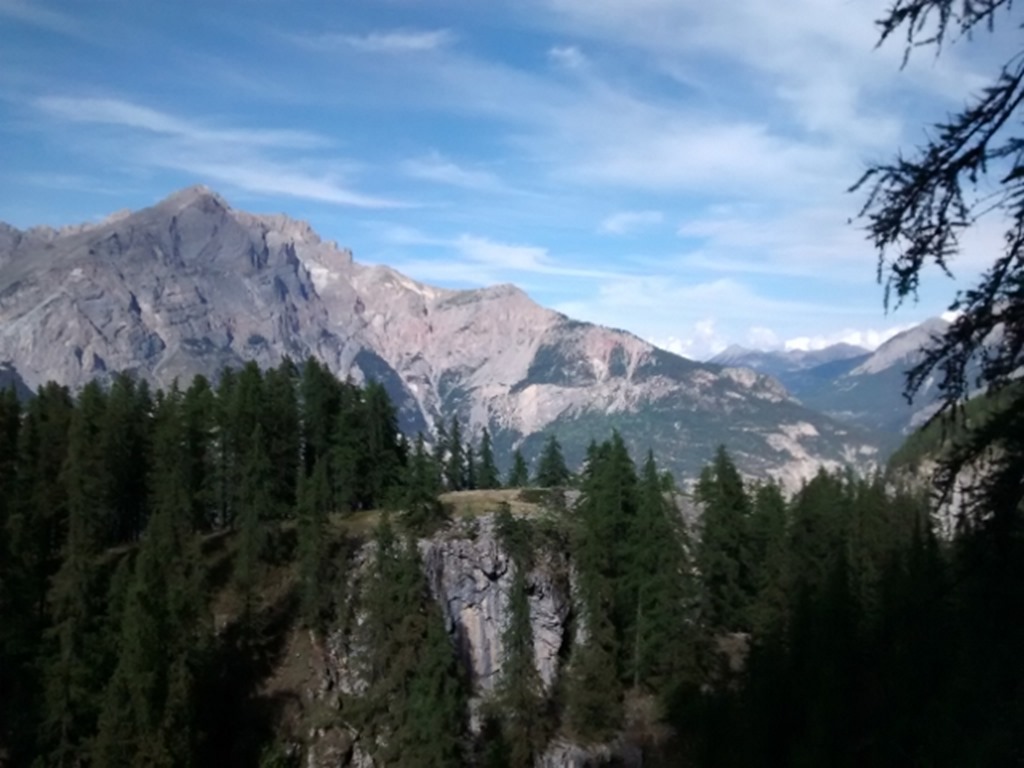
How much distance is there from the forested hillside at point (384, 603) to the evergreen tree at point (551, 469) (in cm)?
1679

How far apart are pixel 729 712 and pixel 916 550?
12.6m

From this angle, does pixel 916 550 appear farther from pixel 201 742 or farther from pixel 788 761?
pixel 201 742

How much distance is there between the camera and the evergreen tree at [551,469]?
96.0 m

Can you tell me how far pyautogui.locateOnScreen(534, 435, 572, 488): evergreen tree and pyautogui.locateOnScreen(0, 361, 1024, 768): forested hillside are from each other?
16.8 m

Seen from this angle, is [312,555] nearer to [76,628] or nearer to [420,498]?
[420,498]

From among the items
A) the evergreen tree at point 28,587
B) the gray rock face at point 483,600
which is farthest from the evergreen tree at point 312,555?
the evergreen tree at point 28,587

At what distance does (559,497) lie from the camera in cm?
7531

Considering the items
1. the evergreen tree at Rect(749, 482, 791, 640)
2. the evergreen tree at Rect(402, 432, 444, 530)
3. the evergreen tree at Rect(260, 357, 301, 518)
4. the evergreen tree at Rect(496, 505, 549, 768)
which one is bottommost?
the evergreen tree at Rect(496, 505, 549, 768)

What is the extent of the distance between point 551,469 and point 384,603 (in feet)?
141

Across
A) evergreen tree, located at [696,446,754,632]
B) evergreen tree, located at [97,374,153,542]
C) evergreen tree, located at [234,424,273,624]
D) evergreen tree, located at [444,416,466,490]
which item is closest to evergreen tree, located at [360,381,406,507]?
evergreen tree, located at [234,424,273,624]

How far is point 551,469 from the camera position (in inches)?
3839

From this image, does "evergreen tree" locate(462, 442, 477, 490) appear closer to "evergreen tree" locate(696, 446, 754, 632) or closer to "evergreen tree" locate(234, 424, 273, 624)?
"evergreen tree" locate(696, 446, 754, 632)

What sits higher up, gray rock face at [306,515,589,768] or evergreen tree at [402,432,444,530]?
evergreen tree at [402,432,444,530]

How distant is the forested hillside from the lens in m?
41.8
